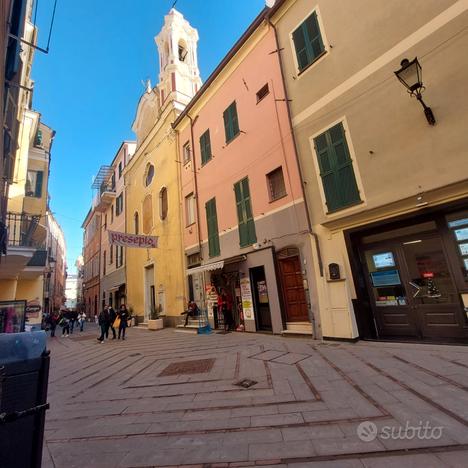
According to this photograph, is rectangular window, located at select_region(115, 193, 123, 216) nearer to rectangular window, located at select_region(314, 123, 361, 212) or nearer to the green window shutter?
the green window shutter

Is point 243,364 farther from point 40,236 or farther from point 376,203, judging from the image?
point 40,236

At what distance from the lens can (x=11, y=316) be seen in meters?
7.48

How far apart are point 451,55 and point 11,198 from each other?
19099mm

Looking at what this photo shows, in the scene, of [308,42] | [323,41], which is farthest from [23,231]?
[323,41]

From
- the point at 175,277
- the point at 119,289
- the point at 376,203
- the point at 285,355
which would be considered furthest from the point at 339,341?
the point at 119,289

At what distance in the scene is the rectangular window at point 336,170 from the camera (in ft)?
25.9

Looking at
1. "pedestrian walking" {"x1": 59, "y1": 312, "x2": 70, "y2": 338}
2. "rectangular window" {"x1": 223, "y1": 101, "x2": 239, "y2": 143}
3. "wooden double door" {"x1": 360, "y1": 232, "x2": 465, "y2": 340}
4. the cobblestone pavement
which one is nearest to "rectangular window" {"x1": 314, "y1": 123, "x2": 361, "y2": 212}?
"wooden double door" {"x1": 360, "y1": 232, "x2": 465, "y2": 340}

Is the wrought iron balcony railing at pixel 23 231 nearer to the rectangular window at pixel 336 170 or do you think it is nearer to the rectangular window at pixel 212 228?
the rectangular window at pixel 212 228

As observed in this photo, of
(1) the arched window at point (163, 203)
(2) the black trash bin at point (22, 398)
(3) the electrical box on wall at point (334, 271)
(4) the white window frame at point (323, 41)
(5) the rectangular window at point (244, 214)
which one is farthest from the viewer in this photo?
(1) the arched window at point (163, 203)

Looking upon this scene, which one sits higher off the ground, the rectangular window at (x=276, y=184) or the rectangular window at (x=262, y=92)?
the rectangular window at (x=262, y=92)

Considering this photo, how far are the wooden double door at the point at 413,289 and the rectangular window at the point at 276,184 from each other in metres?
3.65

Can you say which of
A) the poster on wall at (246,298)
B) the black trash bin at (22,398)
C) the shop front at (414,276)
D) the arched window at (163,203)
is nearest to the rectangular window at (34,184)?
the arched window at (163,203)

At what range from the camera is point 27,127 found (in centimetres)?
1605

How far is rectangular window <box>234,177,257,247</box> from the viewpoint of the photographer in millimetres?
11250
